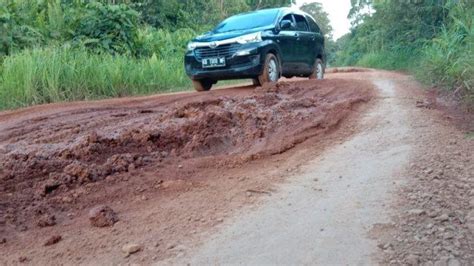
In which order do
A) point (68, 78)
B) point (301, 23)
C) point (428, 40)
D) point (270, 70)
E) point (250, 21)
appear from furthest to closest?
point (428, 40)
point (301, 23)
point (250, 21)
point (270, 70)
point (68, 78)

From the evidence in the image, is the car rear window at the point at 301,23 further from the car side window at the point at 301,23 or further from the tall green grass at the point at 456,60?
the tall green grass at the point at 456,60

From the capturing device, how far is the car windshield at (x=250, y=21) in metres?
10.0

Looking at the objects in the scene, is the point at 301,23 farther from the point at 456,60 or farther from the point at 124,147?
the point at 124,147

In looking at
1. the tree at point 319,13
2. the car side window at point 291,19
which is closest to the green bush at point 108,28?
the car side window at point 291,19

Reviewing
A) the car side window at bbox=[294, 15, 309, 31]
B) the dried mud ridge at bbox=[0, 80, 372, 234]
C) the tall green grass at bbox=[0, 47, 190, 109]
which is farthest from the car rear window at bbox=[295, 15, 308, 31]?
the dried mud ridge at bbox=[0, 80, 372, 234]

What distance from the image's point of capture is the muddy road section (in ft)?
11.6

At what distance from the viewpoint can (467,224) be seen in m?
3.03

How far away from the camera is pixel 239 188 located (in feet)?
12.3

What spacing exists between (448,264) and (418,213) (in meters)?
0.59

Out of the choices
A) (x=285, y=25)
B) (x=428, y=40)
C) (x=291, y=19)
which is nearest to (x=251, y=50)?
(x=285, y=25)

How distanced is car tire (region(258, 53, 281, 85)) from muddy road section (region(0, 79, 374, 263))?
1926mm

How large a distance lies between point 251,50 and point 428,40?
617 cm

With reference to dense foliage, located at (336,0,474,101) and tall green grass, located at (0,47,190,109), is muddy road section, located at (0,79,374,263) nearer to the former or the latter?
tall green grass, located at (0,47,190,109)

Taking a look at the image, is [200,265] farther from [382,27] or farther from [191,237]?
[382,27]
